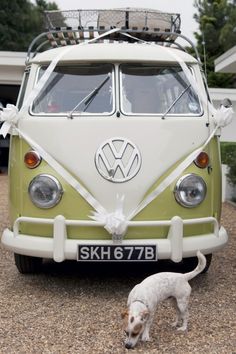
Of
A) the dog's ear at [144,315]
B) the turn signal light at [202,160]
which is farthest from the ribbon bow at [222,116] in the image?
the dog's ear at [144,315]

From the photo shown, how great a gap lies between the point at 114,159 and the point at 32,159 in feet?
2.31

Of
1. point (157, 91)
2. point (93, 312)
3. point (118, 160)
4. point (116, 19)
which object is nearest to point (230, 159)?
point (116, 19)

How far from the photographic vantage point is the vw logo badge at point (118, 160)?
→ 466 centimetres

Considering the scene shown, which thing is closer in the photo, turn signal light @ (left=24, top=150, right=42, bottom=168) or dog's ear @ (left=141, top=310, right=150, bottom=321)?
dog's ear @ (left=141, top=310, right=150, bottom=321)

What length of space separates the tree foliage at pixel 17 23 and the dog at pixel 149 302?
30.9 metres

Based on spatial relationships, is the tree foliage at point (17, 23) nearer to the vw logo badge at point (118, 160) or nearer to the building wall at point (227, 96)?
the building wall at point (227, 96)

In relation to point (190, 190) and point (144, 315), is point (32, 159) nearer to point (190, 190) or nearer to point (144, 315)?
point (190, 190)

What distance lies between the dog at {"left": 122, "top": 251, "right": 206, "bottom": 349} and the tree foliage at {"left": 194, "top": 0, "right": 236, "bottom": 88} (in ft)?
81.1

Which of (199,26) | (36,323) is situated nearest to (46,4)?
(199,26)

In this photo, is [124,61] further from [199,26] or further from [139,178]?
[199,26]

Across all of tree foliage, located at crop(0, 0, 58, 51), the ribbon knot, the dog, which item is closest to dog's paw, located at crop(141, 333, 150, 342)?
the dog

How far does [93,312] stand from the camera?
4.43 m

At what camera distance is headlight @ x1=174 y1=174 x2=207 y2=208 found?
15.4 ft

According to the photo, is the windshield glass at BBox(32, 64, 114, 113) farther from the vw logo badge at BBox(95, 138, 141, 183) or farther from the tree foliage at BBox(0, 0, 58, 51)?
the tree foliage at BBox(0, 0, 58, 51)
